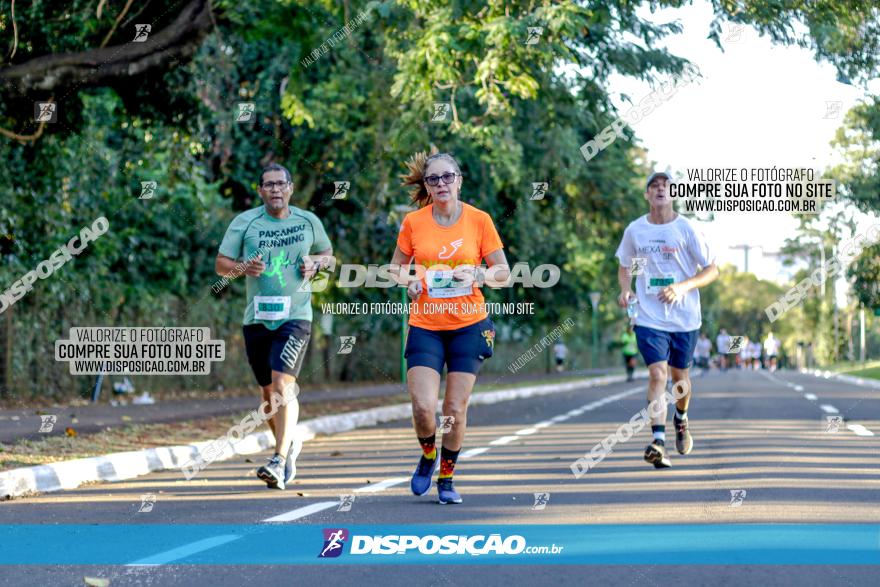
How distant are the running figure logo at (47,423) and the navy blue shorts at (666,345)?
6.15m

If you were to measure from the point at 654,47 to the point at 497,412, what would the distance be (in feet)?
20.9

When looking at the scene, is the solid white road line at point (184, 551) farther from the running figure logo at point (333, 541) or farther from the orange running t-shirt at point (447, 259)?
the orange running t-shirt at point (447, 259)

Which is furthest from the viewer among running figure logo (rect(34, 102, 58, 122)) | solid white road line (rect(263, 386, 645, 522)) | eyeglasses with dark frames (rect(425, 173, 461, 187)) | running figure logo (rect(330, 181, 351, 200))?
running figure logo (rect(330, 181, 351, 200))

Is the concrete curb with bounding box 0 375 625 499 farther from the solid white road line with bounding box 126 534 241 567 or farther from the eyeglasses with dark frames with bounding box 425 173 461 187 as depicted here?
the solid white road line with bounding box 126 534 241 567

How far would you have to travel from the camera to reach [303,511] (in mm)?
8289

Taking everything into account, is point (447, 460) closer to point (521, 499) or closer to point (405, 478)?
point (521, 499)

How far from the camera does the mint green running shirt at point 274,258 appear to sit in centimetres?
959

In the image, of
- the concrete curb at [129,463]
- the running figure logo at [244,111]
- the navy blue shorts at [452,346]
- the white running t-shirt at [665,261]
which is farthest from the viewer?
the running figure logo at [244,111]

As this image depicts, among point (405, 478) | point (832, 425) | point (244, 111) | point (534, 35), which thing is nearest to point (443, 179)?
point (405, 478)

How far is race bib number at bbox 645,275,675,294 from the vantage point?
11133mm

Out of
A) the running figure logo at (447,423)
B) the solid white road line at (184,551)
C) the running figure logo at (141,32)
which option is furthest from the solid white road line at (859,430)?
the running figure logo at (141,32)

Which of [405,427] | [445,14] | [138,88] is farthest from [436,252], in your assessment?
[138,88]

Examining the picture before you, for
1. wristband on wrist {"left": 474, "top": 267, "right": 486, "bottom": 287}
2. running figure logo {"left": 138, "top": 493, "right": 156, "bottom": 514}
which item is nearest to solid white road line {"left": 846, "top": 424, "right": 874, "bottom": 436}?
wristband on wrist {"left": 474, "top": 267, "right": 486, "bottom": 287}

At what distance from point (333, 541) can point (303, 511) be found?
1.37 m
